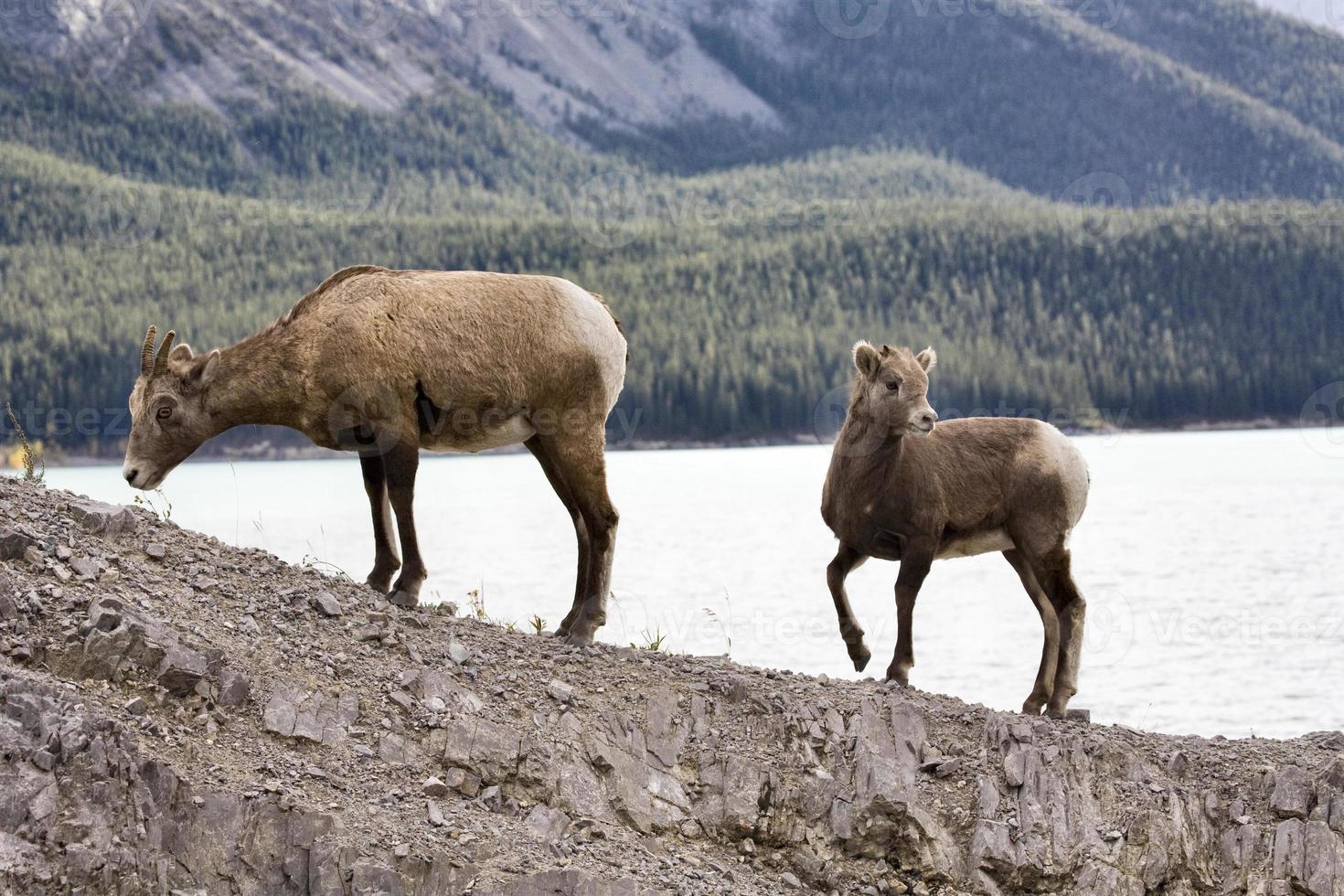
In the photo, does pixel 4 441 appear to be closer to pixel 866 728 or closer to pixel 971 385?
pixel 971 385

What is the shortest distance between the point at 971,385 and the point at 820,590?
270 feet

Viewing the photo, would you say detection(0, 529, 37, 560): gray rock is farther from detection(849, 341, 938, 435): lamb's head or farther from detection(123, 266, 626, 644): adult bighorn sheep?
detection(849, 341, 938, 435): lamb's head

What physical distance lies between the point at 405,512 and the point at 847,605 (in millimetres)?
3133

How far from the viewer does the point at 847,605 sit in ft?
36.2

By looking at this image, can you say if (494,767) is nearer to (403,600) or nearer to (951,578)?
(403,600)

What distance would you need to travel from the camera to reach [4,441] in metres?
80.8

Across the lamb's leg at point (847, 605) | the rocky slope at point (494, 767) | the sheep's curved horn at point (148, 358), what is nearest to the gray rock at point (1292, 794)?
the rocky slope at point (494, 767)

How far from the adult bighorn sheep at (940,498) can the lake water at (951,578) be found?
2742mm

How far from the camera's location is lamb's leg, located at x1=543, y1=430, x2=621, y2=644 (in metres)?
10.5

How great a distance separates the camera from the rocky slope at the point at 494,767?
25.1 ft

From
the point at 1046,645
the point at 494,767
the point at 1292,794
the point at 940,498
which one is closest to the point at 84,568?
the point at 494,767

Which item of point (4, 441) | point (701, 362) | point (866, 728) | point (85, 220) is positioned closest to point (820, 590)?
point (866, 728)

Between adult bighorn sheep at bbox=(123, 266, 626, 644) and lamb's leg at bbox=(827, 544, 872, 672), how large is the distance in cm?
160

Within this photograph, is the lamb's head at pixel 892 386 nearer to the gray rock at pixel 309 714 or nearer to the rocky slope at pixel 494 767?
the rocky slope at pixel 494 767
